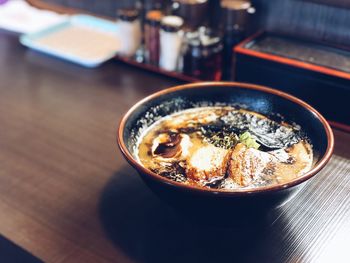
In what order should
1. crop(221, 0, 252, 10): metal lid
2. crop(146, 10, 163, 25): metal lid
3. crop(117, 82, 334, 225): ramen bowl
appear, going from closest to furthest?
1. crop(117, 82, 334, 225): ramen bowl
2. crop(221, 0, 252, 10): metal lid
3. crop(146, 10, 163, 25): metal lid

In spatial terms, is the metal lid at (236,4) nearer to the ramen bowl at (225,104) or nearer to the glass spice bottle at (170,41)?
the glass spice bottle at (170,41)

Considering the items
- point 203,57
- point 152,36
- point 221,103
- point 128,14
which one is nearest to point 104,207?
point 221,103

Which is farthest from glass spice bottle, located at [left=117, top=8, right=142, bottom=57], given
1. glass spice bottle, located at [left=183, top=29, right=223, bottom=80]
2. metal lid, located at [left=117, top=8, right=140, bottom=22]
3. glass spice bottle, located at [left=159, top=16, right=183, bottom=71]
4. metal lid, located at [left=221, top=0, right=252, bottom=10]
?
metal lid, located at [left=221, top=0, right=252, bottom=10]

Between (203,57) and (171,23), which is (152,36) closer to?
(171,23)

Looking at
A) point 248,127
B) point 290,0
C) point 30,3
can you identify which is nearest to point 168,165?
point 248,127

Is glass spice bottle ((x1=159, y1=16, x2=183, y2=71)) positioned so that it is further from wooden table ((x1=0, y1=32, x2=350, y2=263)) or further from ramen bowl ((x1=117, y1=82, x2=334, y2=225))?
ramen bowl ((x1=117, y1=82, x2=334, y2=225))

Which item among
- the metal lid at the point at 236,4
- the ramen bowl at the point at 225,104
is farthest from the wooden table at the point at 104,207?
the metal lid at the point at 236,4

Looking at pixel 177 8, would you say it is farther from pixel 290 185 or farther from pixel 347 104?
pixel 290 185
